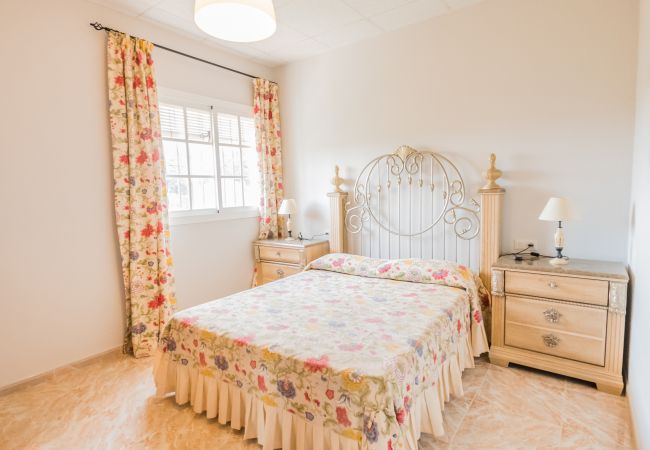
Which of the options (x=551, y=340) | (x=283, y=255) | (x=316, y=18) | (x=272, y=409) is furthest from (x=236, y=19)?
(x=551, y=340)

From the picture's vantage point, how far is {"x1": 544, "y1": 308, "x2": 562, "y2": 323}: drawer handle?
2.26m

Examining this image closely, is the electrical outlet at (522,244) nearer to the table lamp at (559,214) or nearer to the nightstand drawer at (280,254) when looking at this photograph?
the table lamp at (559,214)

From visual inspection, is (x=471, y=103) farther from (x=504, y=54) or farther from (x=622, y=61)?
(x=622, y=61)

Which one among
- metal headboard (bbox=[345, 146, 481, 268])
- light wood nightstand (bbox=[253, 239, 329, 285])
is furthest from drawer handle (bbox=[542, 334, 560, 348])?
light wood nightstand (bbox=[253, 239, 329, 285])

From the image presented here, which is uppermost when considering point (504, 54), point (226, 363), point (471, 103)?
point (504, 54)

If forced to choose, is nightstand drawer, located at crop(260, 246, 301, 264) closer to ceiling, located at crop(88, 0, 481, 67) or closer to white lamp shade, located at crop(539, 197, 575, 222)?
ceiling, located at crop(88, 0, 481, 67)

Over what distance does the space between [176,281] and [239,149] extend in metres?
1.48

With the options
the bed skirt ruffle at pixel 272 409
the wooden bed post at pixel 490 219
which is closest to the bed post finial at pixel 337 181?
the wooden bed post at pixel 490 219

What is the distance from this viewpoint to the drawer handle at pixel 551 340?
227 cm

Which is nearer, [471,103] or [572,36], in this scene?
[572,36]

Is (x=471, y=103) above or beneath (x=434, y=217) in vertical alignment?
above

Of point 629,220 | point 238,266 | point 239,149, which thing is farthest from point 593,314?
point 239,149

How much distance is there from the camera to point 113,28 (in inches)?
105

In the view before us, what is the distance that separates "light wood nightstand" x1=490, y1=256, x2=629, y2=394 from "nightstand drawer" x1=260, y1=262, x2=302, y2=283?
1845 millimetres
